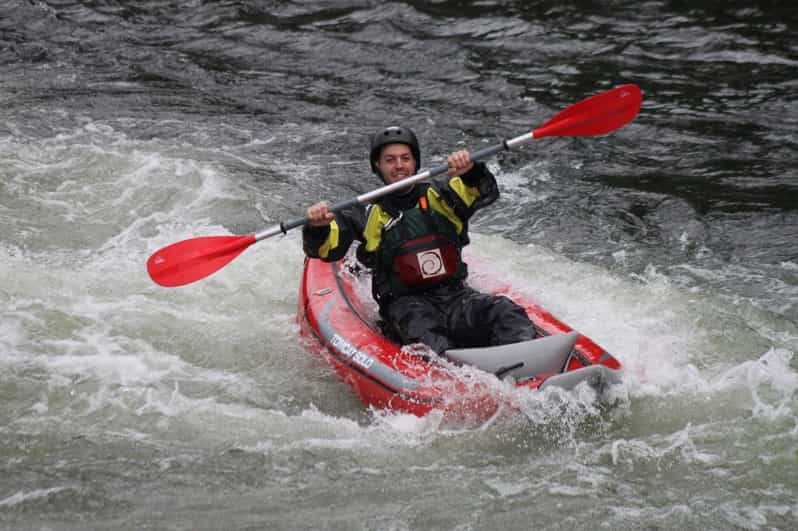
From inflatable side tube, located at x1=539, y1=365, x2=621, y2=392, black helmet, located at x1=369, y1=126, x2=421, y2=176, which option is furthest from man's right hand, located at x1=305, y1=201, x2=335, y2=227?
inflatable side tube, located at x1=539, y1=365, x2=621, y2=392

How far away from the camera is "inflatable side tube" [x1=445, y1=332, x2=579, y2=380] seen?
15.0 feet

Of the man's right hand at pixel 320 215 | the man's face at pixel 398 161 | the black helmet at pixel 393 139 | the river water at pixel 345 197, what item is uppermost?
the black helmet at pixel 393 139

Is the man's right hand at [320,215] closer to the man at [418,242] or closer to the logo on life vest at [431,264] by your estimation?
the man at [418,242]

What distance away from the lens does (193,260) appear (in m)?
5.47

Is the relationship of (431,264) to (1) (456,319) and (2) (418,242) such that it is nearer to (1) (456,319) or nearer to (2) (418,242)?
(2) (418,242)

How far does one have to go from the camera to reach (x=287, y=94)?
10.3 m

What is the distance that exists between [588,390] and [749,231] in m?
3.03

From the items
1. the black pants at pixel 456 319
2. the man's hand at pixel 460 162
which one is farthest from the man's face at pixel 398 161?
the black pants at pixel 456 319

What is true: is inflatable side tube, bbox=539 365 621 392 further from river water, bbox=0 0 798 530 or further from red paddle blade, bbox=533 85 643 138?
red paddle blade, bbox=533 85 643 138

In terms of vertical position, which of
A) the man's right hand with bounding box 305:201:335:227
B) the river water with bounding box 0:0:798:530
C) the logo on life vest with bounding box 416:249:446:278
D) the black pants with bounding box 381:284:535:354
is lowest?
the river water with bounding box 0:0:798:530

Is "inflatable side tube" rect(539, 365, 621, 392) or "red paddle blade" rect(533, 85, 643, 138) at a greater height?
"red paddle blade" rect(533, 85, 643, 138)

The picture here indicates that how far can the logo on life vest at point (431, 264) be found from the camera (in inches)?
202

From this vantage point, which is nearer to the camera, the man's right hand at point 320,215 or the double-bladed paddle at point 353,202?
the man's right hand at point 320,215

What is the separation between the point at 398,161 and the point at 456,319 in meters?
0.88
